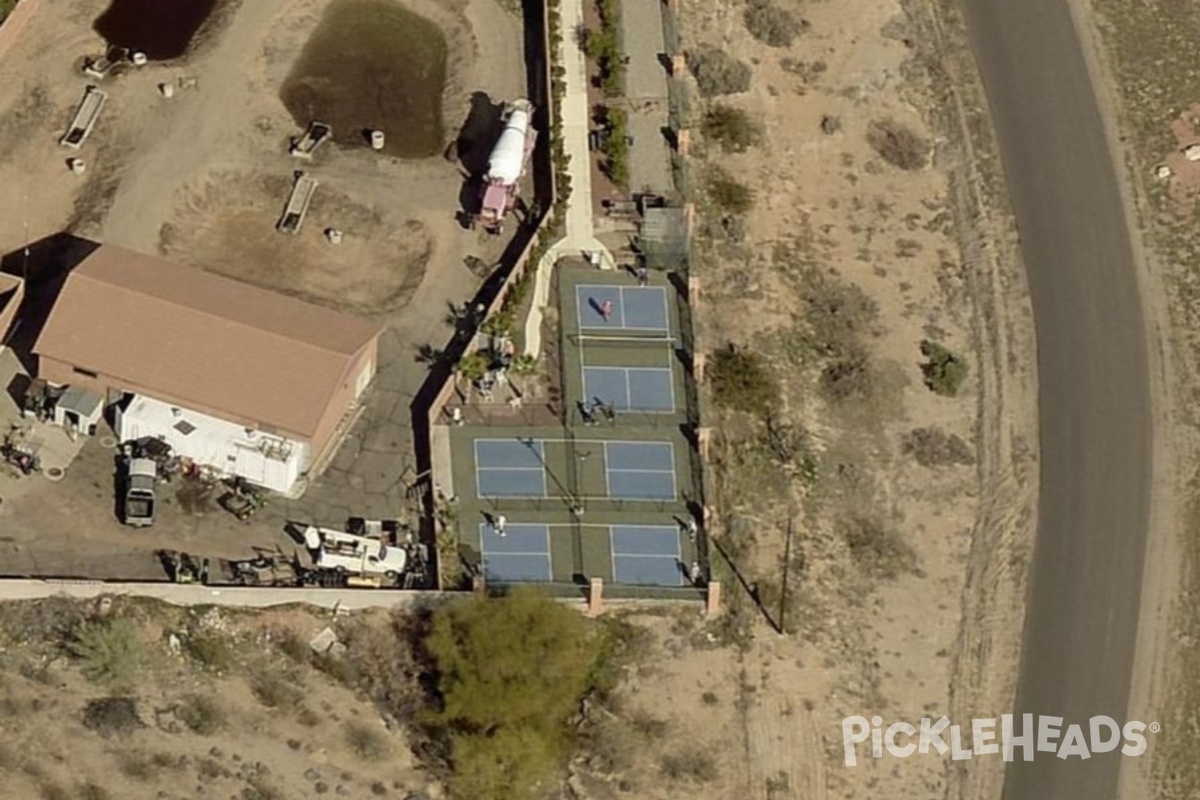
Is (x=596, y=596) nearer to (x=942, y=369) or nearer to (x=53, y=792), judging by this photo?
(x=942, y=369)

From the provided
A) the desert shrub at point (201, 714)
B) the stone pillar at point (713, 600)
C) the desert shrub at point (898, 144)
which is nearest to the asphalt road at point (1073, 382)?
the desert shrub at point (898, 144)

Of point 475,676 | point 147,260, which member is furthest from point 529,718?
point 147,260

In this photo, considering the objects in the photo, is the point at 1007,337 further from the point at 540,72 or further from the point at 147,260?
the point at 147,260

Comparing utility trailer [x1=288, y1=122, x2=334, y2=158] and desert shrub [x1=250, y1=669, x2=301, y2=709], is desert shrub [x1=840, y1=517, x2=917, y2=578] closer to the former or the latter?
desert shrub [x1=250, y1=669, x2=301, y2=709]

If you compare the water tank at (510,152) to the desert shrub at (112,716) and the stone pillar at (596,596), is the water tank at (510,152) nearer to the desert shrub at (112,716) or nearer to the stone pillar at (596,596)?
the stone pillar at (596,596)

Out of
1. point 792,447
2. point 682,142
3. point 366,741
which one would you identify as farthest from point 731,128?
point 366,741

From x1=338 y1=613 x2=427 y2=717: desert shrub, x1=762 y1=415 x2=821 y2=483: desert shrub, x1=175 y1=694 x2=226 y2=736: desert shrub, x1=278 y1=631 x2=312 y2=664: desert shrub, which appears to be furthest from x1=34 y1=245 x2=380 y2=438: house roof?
x1=762 y1=415 x2=821 y2=483: desert shrub
